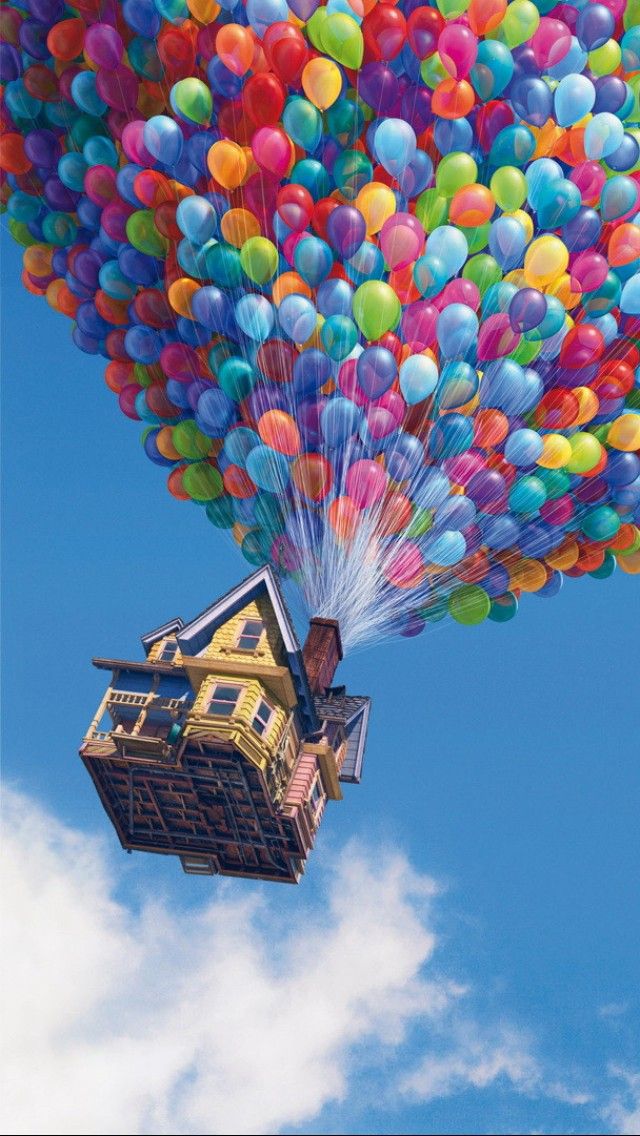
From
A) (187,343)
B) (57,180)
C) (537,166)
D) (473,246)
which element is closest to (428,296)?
(473,246)

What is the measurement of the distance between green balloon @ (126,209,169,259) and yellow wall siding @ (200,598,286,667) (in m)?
5.03

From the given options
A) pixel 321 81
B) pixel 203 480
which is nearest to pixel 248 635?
pixel 203 480

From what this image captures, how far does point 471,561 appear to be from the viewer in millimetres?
22984

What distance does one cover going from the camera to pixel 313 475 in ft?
70.3

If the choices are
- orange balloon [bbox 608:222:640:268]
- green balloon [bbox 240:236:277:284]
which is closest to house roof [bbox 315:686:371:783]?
green balloon [bbox 240:236:277:284]

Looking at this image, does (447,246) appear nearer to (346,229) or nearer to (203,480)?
(346,229)

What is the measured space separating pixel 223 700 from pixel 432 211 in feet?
22.9

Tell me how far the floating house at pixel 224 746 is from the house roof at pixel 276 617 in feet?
0.06

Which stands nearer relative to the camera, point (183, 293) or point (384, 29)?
point (384, 29)

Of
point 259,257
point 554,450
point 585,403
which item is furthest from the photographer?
point 585,403

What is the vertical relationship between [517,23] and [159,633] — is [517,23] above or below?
above

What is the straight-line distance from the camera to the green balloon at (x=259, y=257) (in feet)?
67.9

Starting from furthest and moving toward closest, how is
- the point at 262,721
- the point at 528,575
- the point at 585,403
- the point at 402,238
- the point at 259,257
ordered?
the point at 528,575, the point at 585,403, the point at 259,257, the point at 262,721, the point at 402,238

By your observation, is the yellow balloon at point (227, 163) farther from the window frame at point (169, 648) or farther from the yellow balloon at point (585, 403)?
the window frame at point (169, 648)
